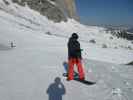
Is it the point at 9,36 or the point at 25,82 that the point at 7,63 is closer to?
the point at 25,82

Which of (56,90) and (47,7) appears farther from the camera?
(47,7)

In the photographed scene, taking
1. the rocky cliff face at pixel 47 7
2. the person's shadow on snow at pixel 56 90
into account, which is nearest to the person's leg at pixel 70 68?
the person's shadow on snow at pixel 56 90

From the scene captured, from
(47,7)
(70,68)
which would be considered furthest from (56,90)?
(47,7)

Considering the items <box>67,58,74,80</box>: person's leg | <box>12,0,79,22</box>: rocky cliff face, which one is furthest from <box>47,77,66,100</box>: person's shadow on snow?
<box>12,0,79,22</box>: rocky cliff face

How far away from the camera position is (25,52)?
36.4ft

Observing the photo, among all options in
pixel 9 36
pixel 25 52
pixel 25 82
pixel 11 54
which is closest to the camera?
pixel 25 82

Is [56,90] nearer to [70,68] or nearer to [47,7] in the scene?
[70,68]

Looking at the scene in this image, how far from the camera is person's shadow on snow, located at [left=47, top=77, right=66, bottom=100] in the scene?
237 inches

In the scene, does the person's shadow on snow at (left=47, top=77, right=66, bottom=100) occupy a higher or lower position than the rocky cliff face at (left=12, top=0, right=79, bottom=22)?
lower

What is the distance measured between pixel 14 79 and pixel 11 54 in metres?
3.53

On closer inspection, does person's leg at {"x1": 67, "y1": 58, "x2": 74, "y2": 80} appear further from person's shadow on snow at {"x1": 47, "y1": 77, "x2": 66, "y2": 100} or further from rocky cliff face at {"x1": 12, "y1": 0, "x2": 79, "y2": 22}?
rocky cliff face at {"x1": 12, "y1": 0, "x2": 79, "y2": 22}

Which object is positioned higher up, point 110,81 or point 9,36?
point 9,36

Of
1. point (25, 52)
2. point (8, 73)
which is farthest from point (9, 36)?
point (8, 73)

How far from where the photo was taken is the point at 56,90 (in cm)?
635
